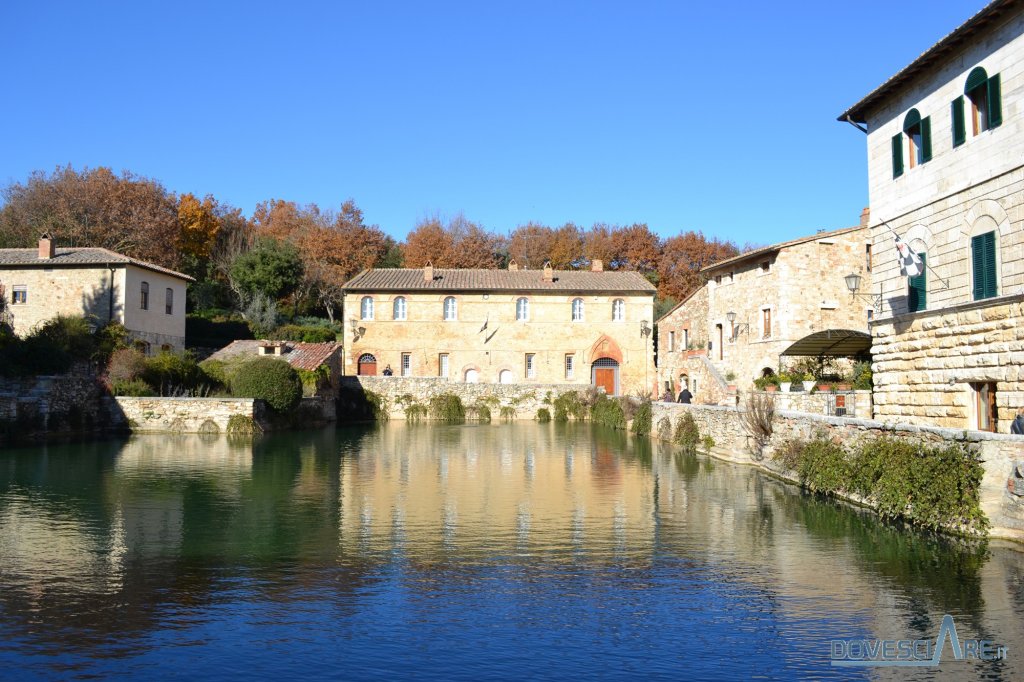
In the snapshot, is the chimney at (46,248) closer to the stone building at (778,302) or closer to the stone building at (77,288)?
the stone building at (77,288)

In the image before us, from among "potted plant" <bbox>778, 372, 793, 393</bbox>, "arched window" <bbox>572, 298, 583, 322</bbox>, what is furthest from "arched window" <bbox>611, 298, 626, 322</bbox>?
"potted plant" <bbox>778, 372, 793, 393</bbox>

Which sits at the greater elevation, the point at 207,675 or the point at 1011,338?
the point at 1011,338

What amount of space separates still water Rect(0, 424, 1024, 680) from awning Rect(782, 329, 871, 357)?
7.86 meters

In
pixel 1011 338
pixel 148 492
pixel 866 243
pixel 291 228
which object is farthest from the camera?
pixel 291 228

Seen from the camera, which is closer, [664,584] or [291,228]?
[664,584]

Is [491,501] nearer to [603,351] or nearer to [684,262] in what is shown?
[603,351]

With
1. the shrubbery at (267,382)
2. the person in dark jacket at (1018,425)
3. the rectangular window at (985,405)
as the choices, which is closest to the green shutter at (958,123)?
the rectangular window at (985,405)

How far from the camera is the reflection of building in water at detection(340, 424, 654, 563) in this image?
10.9 metres

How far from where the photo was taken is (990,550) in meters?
9.98

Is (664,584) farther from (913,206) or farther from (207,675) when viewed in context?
(913,206)

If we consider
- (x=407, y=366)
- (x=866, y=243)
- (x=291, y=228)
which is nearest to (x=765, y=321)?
(x=866, y=243)

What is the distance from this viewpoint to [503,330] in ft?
141

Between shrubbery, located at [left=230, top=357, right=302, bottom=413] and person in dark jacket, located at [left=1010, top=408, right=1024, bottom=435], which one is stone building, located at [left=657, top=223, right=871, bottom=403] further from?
shrubbery, located at [left=230, top=357, right=302, bottom=413]

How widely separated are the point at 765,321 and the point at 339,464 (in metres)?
17.6
